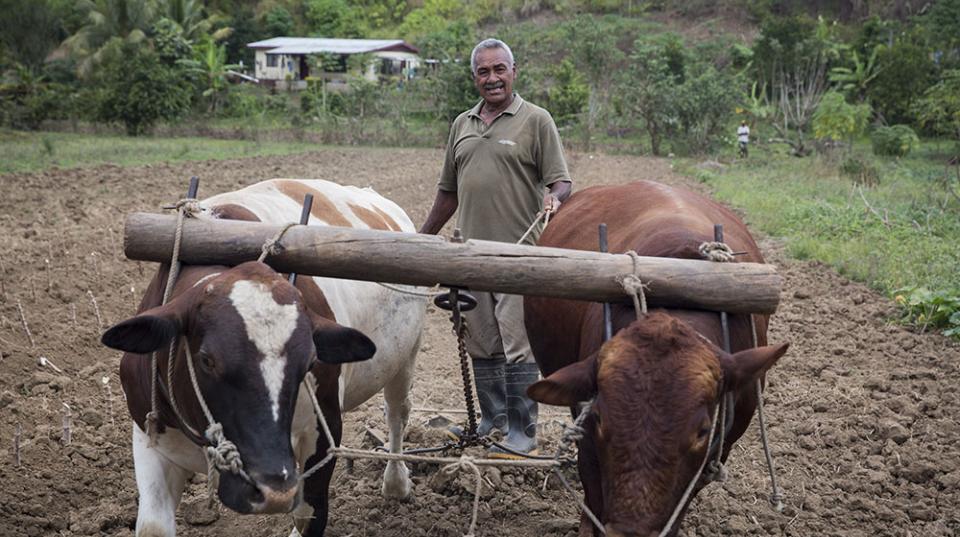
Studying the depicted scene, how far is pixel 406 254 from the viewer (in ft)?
11.7

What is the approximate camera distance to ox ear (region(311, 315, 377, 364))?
3.36 metres

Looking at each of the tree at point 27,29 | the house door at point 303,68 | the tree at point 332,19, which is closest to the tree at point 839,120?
the house door at point 303,68

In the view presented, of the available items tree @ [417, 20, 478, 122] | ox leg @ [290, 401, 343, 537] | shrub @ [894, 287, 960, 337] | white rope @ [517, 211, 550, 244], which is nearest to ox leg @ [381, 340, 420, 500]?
white rope @ [517, 211, 550, 244]

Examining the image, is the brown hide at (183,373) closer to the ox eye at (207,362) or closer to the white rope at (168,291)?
the white rope at (168,291)

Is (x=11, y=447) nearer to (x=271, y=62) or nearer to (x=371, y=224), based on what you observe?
(x=371, y=224)

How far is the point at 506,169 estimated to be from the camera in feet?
17.3

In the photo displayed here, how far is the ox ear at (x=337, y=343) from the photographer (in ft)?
11.0

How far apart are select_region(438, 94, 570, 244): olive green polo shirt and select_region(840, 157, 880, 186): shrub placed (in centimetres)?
1762

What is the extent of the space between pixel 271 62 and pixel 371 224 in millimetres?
52150

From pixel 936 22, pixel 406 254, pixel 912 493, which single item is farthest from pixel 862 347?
pixel 936 22

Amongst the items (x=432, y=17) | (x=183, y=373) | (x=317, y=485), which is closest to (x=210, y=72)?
(x=432, y=17)

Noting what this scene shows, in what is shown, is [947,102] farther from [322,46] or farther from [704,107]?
[322,46]

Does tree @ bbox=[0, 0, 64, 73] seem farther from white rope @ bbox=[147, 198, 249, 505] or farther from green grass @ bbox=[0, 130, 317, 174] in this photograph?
white rope @ bbox=[147, 198, 249, 505]

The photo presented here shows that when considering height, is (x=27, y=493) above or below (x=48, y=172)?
above
